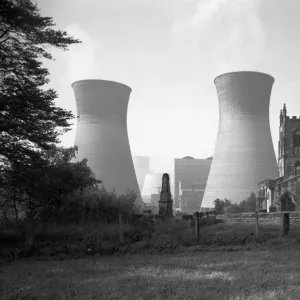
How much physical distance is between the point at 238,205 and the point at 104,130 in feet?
40.6

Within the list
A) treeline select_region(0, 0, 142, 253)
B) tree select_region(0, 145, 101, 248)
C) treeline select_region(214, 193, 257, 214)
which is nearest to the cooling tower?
treeline select_region(214, 193, 257, 214)

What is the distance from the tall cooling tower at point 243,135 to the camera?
2911 centimetres

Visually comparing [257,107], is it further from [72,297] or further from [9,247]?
[72,297]

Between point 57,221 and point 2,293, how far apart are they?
846cm

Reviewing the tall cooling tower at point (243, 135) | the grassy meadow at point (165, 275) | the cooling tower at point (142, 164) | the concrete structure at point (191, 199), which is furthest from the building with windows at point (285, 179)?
the cooling tower at point (142, 164)

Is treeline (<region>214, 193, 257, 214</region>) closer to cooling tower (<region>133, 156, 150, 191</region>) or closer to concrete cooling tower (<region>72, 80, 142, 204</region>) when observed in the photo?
concrete cooling tower (<region>72, 80, 142, 204</region>)

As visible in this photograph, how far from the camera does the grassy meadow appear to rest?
13.1 ft

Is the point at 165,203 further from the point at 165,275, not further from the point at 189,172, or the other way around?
the point at 189,172

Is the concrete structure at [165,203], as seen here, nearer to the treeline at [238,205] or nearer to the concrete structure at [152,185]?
the treeline at [238,205]

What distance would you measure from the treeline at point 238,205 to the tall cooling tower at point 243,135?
0.82m

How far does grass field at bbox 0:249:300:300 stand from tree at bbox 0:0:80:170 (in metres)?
3.40

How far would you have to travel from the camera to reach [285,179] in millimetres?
24188

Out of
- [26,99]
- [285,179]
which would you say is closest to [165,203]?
[26,99]

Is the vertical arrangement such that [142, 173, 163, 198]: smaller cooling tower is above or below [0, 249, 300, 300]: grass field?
above
